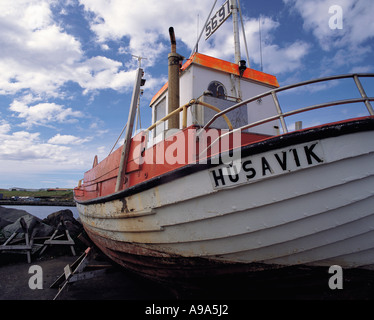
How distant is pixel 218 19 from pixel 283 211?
25.7 feet

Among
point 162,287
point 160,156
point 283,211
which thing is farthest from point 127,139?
point 283,211

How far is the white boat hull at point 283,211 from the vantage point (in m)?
2.21

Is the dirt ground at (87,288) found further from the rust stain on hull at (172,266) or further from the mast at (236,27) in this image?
the mast at (236,27)

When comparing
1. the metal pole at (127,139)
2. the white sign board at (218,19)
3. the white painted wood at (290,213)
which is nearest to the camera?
the white painted wood at (290,213)

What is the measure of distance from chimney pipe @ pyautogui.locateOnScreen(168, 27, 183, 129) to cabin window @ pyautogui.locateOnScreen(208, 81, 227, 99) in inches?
52.6

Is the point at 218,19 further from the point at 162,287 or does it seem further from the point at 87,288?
the point at 87,288

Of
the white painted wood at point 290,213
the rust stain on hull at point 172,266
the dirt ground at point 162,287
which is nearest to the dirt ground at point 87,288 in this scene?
the dirt ground at point 162,287

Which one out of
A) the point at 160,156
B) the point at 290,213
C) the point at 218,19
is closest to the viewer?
the point at 290,213

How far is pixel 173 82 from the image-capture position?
521 centimetres

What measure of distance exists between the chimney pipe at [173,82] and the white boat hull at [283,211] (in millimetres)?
2436

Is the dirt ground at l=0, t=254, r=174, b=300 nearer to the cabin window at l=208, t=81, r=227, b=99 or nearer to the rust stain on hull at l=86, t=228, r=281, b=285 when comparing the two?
the rust stain on hull at l=86, t=228, r=281, b=285

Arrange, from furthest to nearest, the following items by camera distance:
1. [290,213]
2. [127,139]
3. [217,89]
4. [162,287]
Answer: [217,89], [127,139], [162,287], [290,213]

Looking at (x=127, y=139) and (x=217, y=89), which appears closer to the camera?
(x=127, y=139)
